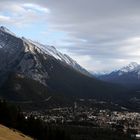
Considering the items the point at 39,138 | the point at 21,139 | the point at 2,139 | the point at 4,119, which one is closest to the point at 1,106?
the point at 4,119

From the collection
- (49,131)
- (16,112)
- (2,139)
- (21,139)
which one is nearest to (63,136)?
(49,131)

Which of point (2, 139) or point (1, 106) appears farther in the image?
point (1, 106)

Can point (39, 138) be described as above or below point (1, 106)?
below

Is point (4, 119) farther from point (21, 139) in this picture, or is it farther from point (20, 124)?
point (21, 139)

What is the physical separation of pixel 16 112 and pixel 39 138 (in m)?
11.6

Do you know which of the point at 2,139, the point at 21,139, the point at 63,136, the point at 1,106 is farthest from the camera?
the point at 63,136

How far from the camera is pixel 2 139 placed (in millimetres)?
94250

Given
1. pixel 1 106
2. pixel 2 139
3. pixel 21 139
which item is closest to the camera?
pixel 2 139

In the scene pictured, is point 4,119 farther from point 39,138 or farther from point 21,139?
point 21,139

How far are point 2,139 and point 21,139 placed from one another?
14.8m

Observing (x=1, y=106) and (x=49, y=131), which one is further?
(x=49, y=131)

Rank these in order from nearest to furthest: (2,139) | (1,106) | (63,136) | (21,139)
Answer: (2,139) → (21,139) → (1,106) → (63,136)

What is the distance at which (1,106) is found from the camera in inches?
5709

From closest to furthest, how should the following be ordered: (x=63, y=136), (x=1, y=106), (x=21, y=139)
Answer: (x=21, y=139), (x=1, y=106), (x=63, y=136)
